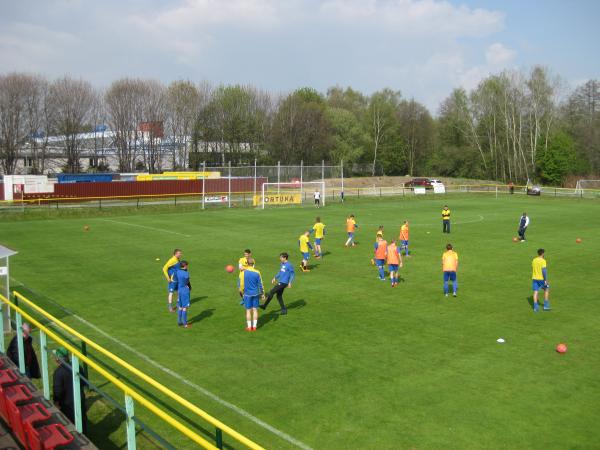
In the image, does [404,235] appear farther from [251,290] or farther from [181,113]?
[181,113]

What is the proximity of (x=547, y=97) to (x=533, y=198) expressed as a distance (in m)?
34.0

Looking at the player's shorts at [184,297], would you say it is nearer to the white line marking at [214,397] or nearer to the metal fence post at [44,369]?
the white line marking at [214,397]

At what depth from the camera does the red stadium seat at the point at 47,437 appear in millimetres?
6715

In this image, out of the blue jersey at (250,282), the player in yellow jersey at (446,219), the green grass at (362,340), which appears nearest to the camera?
the green grass at (362,340)

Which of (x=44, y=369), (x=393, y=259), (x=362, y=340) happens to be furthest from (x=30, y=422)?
(x=393, y=259)

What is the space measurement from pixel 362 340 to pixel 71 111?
254ft

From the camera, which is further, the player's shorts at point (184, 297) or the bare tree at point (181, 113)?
the bare tree at point (181, 113)

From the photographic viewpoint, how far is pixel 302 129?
9412 cm

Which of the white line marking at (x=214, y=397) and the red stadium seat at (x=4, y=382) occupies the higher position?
the red stadium seat at (x=4, y=382)

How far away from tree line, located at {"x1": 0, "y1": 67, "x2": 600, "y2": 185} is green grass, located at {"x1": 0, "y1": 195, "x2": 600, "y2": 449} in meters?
55.5

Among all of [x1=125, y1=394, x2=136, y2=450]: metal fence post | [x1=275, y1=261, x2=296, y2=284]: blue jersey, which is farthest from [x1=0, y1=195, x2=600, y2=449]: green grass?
[x1=125, y1=394, x2=136, y2=450]: metal fence post

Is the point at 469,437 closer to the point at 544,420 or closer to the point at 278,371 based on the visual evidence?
the point at 544,420

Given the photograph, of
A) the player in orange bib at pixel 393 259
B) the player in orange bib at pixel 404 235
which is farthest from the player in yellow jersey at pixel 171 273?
the player in orange bib at pixel 404 235

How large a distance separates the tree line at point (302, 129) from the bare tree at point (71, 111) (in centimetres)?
14
